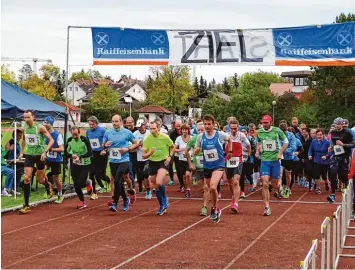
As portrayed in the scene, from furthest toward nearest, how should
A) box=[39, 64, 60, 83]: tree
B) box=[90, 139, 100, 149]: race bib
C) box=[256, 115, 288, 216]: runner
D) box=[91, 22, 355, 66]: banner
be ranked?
box=[39, 64, 60, 83]: tree, box=[91, 22, 355, 66]: banner, box=[90, 139, 100, 149]: race bib, box=[256, 115, 288, 216]: runner

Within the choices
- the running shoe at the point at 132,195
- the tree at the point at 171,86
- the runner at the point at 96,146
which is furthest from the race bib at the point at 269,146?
the tree at the point at 171,86

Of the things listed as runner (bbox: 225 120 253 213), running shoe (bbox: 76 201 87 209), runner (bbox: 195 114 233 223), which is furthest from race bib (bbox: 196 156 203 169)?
running shoe (bbox: 76 201 87 209)

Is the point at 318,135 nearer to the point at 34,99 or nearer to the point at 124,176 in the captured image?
the point at 124,176

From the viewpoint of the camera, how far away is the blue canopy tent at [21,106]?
17688mm

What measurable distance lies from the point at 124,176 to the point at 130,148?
85 centimetres

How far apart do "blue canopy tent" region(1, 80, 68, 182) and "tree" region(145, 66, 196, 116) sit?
7840cm

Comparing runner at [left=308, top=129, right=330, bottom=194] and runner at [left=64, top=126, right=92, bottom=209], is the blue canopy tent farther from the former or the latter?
runner at [left=308, top=129, right=330, bottom=194]

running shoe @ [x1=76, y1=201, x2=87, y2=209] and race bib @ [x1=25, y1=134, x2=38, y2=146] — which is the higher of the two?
race bib @ [x1=25, y1=134, x2=38, y2=146]

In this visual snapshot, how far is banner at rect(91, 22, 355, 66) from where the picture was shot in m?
19.6

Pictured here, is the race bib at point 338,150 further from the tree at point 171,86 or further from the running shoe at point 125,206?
the tree at point 171,86

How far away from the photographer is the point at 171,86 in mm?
→ 101438

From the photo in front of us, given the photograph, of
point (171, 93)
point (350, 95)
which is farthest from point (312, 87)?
point (171, 93)

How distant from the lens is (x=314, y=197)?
1866 cm

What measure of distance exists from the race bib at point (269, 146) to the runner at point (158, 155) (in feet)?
6.76
